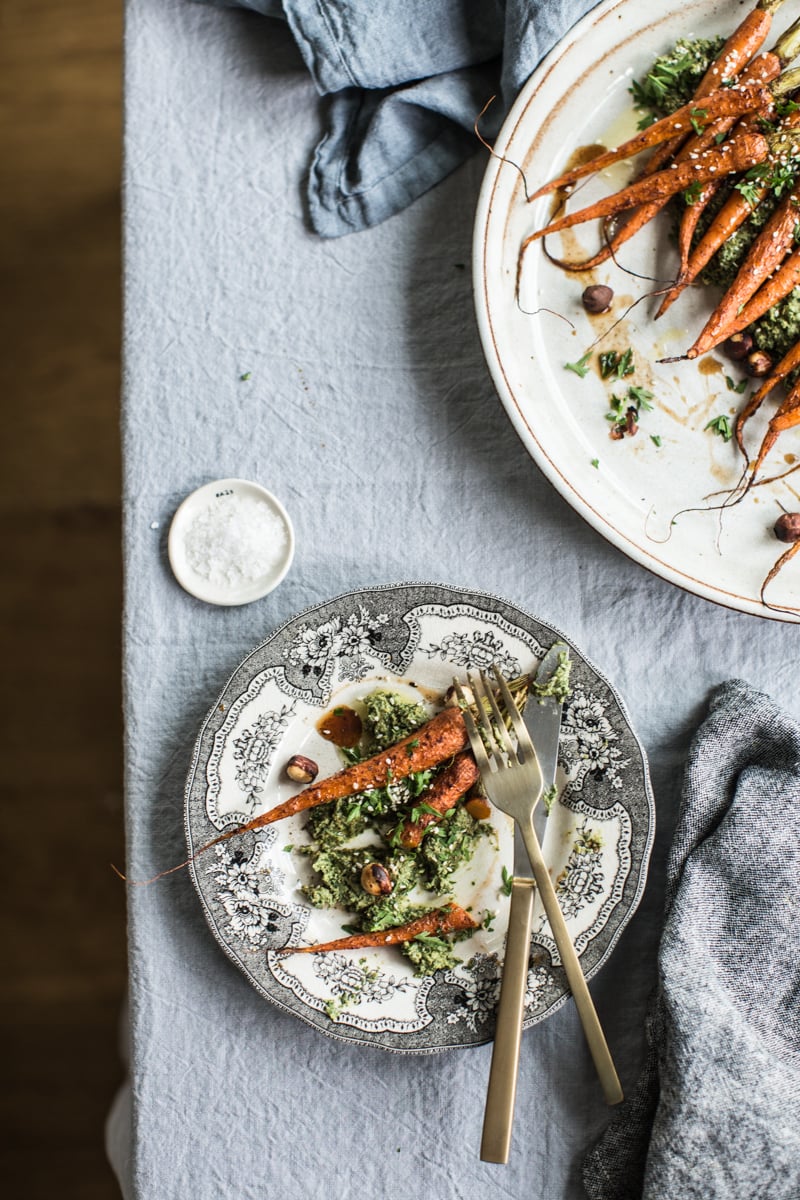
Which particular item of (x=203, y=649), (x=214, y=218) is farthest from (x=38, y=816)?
(x=214, y=218)

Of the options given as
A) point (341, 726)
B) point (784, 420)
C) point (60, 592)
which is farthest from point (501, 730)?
point (60, 592)

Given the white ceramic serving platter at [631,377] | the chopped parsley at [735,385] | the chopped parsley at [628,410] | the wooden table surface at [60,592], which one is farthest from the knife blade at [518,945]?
the wooden table surface at [60,592]

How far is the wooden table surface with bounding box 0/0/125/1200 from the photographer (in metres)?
2.13

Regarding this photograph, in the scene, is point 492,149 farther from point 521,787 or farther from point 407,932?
point 407,932

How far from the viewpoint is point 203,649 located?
4.92ft

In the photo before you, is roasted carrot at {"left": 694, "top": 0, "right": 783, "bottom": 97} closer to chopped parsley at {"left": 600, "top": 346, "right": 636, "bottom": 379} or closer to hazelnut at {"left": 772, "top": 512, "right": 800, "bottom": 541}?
chopped parsley at {"left": 600, "top": 346, "right": 636, "bottom": 379}

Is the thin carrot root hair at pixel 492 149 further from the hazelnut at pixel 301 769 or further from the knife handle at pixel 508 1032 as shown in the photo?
the knife handle at pixel 508 1032

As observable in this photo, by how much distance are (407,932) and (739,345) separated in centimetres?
98

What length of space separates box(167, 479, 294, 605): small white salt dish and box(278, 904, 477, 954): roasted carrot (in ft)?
1.66

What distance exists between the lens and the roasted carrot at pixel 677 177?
139 centimetres

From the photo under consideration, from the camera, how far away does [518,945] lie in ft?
4.49

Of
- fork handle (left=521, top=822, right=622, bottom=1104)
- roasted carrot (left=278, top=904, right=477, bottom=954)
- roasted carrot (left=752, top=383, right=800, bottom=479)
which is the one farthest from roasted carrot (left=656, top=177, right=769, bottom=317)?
roasted carrot (left=278, top=904, right=477, bottom=954)

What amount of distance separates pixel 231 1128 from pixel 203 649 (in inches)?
27.5

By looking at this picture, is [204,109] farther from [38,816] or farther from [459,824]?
[38,816]
